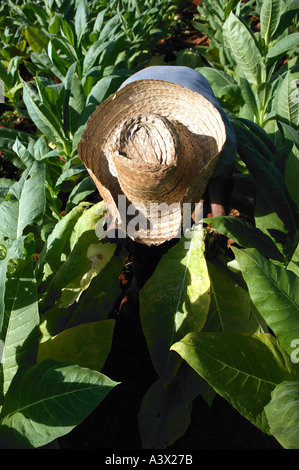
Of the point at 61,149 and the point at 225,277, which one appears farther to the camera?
the point at 61,149

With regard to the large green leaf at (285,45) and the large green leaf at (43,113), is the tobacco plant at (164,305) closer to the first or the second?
the large green leaf at (43,113)

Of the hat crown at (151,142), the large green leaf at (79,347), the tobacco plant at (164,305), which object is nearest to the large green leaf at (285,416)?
the tobacco plant at (164,305)

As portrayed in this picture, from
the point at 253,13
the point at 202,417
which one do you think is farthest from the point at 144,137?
the point at 253,13

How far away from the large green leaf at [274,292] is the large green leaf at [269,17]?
1.49m

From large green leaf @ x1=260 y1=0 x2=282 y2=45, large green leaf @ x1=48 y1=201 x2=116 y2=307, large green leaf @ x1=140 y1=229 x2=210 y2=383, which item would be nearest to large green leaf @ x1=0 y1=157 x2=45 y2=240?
large green leaf @ x1=48 y1=201 x2=116 y2=307

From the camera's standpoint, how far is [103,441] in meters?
1.06

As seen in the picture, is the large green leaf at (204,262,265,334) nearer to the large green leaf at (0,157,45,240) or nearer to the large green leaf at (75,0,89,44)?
the large green leaf at (0,157,45,240)

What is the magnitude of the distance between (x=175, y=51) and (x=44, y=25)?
3.29ft

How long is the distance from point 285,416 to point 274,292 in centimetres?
23

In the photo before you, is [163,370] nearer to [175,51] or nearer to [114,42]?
[114,42]

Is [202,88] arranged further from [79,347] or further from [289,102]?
[79,347]

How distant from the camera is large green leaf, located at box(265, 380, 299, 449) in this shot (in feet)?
2.19

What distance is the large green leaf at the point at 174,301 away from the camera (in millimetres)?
1012

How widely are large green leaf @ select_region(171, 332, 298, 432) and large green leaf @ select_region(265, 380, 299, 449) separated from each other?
72 millimetres
